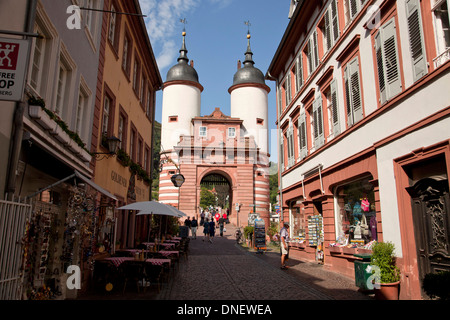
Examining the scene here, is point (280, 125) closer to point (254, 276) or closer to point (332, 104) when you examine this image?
point (332, 104)

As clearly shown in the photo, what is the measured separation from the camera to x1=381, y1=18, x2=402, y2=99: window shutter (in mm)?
9391

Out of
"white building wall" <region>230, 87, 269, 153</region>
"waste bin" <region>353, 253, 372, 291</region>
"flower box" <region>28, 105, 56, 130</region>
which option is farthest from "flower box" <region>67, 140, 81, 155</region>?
"white building wall" <region>230, 87, 269, 153</region>

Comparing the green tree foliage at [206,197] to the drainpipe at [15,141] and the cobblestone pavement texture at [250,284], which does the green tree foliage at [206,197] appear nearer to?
the cobblestone pavement texture at [250,284]

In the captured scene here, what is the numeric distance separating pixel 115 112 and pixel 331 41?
8742mm

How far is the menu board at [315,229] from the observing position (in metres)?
15.1

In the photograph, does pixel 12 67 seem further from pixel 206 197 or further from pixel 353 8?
pixel 206 197

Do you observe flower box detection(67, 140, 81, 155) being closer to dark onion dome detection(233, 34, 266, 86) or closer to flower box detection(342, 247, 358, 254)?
flower box detection(342, 247, 358, 254)

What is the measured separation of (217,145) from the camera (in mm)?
42500

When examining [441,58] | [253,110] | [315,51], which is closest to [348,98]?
[315,51]

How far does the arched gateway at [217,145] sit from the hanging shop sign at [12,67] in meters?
34.8

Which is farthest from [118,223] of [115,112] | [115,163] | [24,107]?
[24,107]

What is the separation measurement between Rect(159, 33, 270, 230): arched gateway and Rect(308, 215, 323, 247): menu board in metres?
23.0

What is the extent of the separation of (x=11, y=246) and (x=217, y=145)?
3754 centimetres

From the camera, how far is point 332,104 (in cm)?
1366
